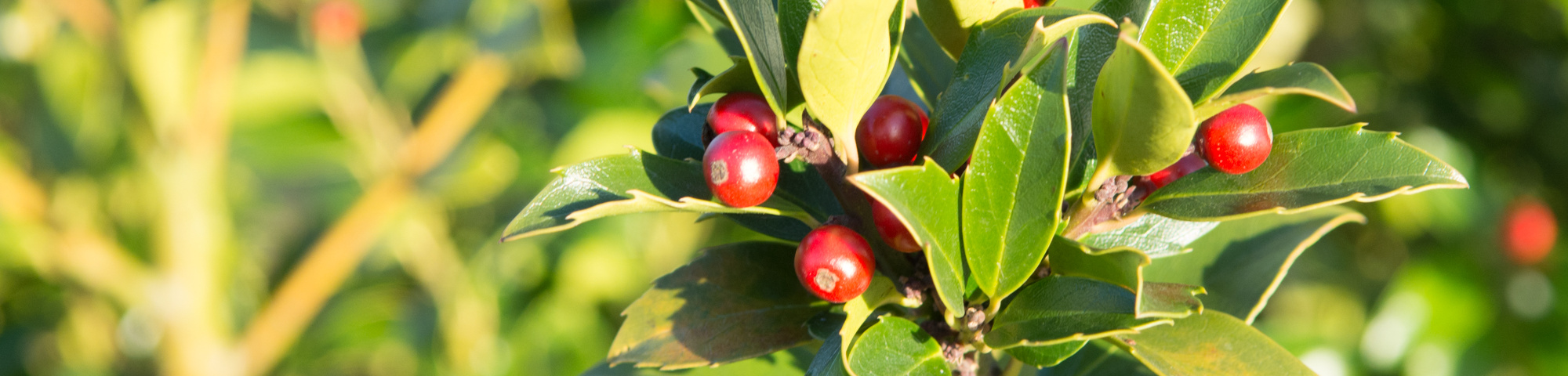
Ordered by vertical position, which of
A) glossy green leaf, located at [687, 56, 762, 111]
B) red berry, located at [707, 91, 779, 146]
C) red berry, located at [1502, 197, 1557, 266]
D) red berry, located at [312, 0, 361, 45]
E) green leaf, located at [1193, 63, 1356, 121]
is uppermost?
red berry, located at [312, 0, 361, 45]

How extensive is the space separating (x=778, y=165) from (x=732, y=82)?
76mm

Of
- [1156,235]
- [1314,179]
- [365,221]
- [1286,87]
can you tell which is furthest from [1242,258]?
[365,221]

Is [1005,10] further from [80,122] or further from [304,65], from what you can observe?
[80,122]

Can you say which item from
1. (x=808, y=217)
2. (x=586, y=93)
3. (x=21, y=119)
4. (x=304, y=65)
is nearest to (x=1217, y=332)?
(x=808, y=217)

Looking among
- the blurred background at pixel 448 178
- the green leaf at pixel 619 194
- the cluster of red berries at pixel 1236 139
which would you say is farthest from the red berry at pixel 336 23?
the cluster of red berries at pixel 1236 139

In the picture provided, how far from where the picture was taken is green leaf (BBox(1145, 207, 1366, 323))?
1.92ft

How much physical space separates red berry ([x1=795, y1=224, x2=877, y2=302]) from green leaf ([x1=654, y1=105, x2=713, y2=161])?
0.17 m

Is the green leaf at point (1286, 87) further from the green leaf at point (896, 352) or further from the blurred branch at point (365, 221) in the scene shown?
the blurred branch at point (365, 221)

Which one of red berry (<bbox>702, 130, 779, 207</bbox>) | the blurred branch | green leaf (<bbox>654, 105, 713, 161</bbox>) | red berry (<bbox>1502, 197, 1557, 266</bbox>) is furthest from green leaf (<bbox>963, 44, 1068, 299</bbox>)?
red berry (<bbox>1502, 197, 1557, 266</bbox>)

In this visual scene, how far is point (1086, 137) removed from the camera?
19.9 inches

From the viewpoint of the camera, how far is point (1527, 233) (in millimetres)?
1665

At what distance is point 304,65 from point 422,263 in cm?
52

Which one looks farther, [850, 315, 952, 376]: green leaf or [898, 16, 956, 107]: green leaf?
[898, 16, 956, 107]: green leaf

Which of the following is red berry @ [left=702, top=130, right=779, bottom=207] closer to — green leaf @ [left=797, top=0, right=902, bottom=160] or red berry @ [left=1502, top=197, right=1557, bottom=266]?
green leaf @ [left=797, top=0, right=902, bottom=160]
